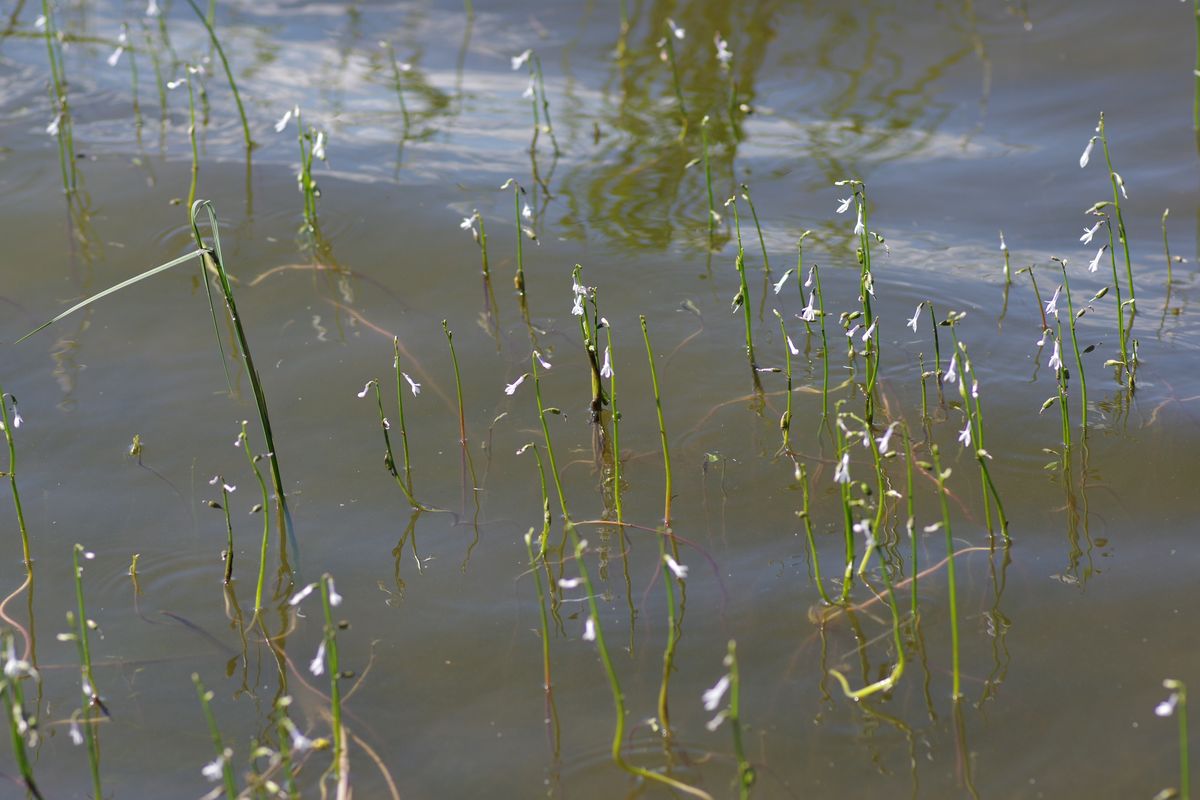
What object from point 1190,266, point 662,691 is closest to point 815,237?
point 1190,266

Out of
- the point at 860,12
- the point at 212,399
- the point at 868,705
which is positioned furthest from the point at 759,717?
the point at 860,12

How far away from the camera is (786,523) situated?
132 inches

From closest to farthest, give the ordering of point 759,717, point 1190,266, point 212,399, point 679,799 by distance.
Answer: point 679,799 < point 759,717 < point 212,399 < point 1190,266

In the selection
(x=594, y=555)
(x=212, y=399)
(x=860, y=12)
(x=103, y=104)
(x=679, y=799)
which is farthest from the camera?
(x=860, y=12)

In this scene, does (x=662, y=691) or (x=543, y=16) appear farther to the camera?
(x=543, y=16)

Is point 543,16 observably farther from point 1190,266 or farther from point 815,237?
point 1190,266

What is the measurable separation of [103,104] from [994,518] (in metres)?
5.21

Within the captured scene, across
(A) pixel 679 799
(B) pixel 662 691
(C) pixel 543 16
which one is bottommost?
(A) pixel 679 799

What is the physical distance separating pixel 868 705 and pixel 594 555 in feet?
2.88

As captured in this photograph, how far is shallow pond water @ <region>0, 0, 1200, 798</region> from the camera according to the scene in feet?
9.00

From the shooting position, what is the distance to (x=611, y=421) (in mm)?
3758

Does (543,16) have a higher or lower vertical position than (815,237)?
higher

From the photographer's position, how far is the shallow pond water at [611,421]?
2744 mm

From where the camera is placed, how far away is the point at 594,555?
10.8 feet
